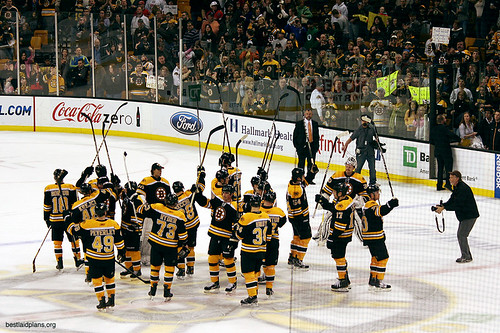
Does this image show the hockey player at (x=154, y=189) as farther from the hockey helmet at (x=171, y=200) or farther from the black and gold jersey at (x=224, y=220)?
the hockey helmet at (x=171, y=200)

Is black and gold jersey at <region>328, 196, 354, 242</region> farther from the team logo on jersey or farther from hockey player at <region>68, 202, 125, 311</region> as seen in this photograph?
hockey player at <region>68, 202, 125, 311</region>

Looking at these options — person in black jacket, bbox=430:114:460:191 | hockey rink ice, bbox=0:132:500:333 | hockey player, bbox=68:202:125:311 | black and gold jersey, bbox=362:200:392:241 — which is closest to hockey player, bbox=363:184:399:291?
black and gold jersey, bbox=362:200:392:241

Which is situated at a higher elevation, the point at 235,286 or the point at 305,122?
the point at 305,122

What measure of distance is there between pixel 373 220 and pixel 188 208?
7.06ft

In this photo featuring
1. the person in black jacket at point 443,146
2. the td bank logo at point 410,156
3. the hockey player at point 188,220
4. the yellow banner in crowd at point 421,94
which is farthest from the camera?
the td bank logo at point 410,156

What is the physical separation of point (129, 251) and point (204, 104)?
10439 millimetres

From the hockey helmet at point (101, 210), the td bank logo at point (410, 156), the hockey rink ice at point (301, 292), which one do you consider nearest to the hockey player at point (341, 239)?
the hockey rink ice at point (301, 292)

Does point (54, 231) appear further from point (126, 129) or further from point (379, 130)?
point (126, 129)

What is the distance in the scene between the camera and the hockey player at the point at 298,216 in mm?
10773

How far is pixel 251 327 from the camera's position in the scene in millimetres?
8703

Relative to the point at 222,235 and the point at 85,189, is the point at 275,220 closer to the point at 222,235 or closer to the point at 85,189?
the point at 222,235

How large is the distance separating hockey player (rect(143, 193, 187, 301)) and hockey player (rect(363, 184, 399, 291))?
215cm

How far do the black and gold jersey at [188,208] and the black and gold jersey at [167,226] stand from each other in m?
0.66

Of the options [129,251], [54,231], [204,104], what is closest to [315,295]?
[129,251]
